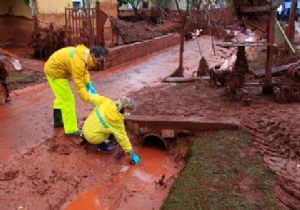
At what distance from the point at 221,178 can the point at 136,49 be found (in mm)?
10209

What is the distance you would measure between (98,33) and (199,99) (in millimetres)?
5983

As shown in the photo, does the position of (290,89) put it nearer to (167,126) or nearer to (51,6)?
(167,126)

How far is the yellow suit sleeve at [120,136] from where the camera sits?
547 cm

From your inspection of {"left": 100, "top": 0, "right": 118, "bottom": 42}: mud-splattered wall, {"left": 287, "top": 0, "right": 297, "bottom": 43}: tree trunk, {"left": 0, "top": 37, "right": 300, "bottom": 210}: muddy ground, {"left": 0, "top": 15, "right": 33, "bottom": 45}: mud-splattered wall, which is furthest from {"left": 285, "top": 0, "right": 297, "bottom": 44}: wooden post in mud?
{"left": 0, "top": 15, "right": 33, "bottom": 45}: mud-splattered wall

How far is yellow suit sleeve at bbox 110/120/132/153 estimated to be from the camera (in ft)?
18.0

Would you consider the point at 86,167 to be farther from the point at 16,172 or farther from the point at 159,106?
the point at 159,106

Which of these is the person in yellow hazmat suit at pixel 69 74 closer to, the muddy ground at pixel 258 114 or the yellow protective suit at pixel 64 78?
the yellow protective suit at pixel 64 78

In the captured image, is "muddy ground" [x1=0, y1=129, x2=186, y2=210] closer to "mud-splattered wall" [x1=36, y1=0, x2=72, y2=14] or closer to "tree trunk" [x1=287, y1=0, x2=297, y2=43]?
"tree trunk" [x1=287, y1=0, x2=297, y2=43]

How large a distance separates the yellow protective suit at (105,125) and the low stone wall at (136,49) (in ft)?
20.5

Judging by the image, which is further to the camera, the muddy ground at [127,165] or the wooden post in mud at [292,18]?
the wooden post in mud at [292,18]

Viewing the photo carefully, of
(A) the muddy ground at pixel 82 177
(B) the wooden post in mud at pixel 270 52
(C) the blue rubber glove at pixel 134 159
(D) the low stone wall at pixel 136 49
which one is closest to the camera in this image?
(A) the muddy ground at pixel 82 177

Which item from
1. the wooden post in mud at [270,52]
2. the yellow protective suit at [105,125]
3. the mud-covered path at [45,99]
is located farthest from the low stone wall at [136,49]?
the yellow protective suit at [105,125]

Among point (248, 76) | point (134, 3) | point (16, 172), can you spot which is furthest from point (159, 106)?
point (134, 3)

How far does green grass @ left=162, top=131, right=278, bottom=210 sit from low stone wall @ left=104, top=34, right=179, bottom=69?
687cm
